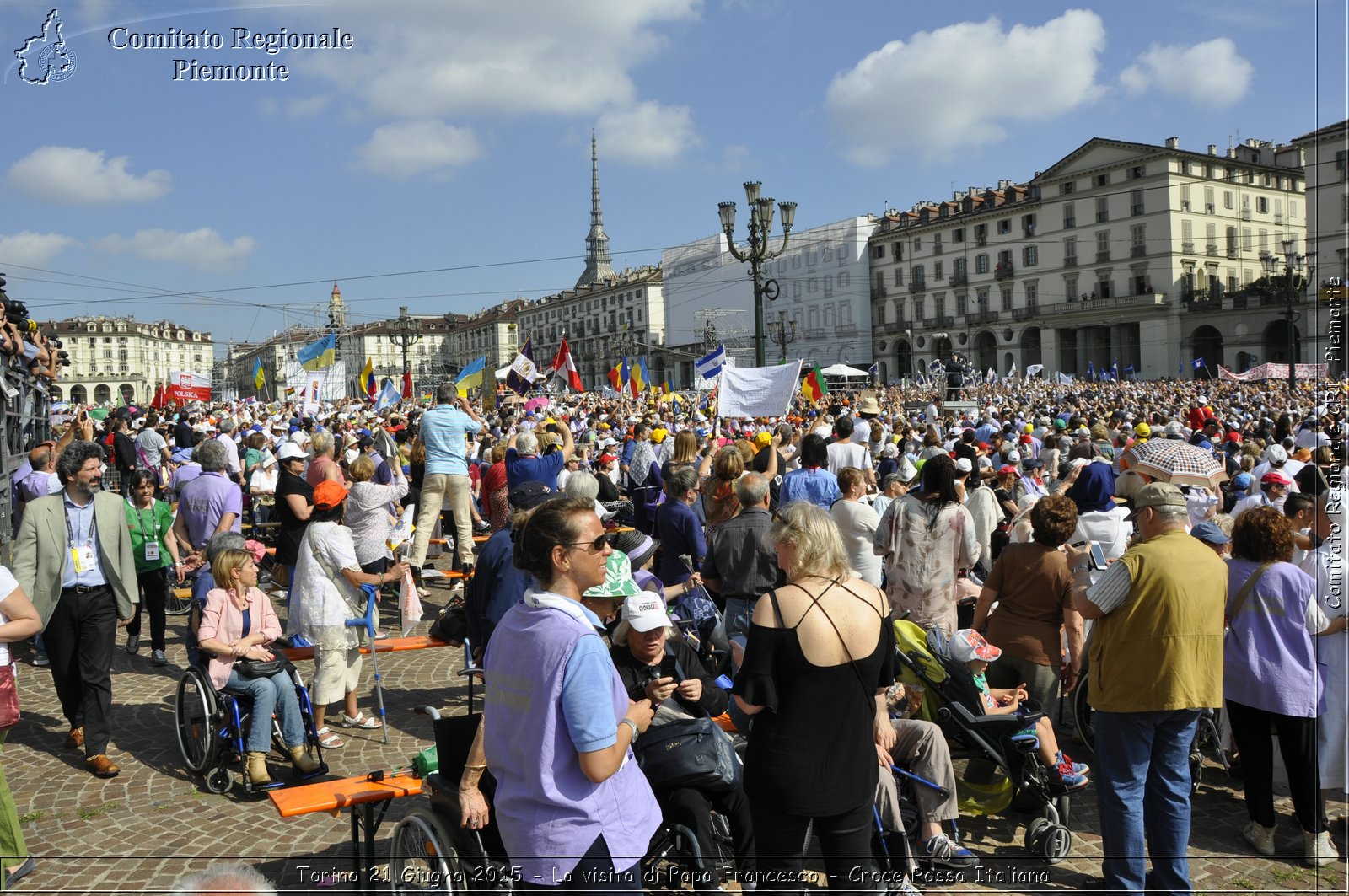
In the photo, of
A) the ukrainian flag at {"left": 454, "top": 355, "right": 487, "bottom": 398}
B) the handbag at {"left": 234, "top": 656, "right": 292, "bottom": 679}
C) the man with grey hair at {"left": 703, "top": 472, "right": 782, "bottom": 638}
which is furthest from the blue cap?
the ukrainian flag at {"left": 454, "top": 355, "right": 487, "bottom": 398}

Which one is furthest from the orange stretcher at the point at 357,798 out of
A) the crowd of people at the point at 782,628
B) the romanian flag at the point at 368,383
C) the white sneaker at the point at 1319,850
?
the romanian flag at the point at 368,383

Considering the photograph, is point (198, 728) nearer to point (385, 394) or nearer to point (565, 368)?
point (565, 368)

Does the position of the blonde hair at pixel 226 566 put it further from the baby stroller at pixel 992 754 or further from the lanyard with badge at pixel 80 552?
the baby stroller at pixel 992 754

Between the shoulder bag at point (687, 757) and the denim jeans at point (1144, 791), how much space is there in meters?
1.56

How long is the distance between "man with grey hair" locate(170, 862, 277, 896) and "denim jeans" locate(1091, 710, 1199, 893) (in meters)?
3.36

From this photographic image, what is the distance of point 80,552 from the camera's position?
5668 millimetres

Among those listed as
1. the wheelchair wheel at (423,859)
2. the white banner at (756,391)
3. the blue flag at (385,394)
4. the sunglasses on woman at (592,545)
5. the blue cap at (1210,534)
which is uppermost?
the blue flag at (385,394)

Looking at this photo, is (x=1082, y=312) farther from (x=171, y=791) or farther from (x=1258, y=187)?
(x=171, y=791)

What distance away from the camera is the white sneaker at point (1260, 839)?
4.43 meters

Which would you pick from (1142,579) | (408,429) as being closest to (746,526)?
(1142,579)

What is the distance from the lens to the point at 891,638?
3172 millimetres

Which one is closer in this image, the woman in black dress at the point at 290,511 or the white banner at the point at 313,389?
the woman in black dress at the point at 290,511

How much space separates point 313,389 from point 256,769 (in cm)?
2544

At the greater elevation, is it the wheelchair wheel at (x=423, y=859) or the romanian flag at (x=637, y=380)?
the romanian flag at (x=637, y=380)
